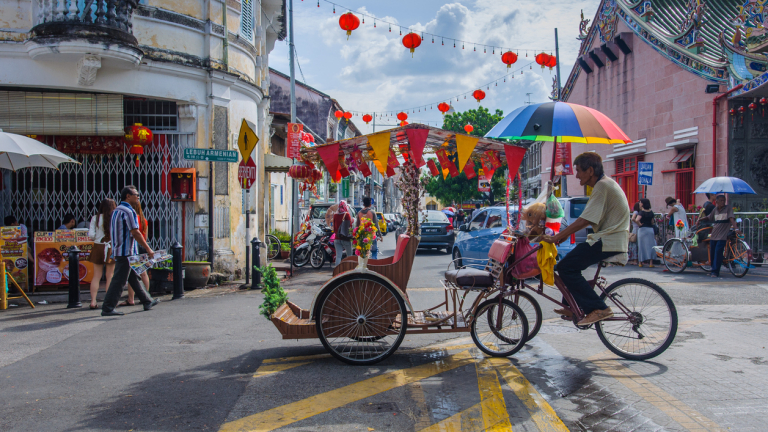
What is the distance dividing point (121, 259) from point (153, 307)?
1.05 m

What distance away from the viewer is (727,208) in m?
11.2

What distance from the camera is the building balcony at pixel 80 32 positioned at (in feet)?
30.7

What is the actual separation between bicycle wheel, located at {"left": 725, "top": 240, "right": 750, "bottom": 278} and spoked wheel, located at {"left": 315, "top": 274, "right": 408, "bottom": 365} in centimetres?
944

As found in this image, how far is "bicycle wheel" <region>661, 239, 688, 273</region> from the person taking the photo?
38.9 feet

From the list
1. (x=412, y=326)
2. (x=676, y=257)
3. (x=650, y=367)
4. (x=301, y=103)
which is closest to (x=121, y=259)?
(x=412, y=326)

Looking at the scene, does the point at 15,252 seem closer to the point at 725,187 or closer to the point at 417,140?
the point at 417,140

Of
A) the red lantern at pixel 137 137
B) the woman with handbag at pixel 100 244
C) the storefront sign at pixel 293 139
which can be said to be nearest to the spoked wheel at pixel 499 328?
the woman with handbag at pixel 100 244

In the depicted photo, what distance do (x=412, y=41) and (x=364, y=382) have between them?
33.1 feet

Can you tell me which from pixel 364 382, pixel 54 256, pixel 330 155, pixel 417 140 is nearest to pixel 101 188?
pixel 54 256

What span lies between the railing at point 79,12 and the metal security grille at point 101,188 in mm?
2414

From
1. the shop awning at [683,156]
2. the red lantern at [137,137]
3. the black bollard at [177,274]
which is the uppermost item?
the shop awning at [683,156]

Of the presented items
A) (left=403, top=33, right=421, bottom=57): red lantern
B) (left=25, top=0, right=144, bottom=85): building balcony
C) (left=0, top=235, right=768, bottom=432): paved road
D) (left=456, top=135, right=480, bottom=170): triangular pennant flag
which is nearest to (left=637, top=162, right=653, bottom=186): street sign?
(left=403, top=33, right=421, bottom=57): red lantern

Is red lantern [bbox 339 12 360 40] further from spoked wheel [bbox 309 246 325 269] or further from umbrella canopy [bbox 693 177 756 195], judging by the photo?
umbrella canopy [bbox 693 177 756 195]

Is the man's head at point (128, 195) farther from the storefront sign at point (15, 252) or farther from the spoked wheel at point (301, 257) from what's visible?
the spoked wheel at point (301, 257)
